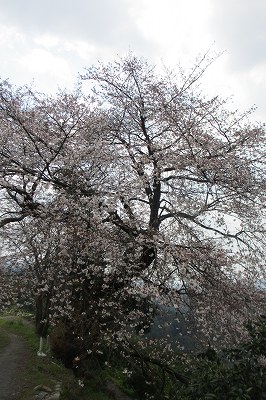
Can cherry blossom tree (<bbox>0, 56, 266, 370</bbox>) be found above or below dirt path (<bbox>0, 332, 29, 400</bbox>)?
above

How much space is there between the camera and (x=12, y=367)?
41.5 feet

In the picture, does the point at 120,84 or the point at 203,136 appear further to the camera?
the point at 120,84

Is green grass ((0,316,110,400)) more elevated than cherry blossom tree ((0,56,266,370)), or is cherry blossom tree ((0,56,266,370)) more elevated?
cherry blossom tree ((0,56,266,370))

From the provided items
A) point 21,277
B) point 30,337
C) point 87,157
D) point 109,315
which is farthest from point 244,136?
point 30,337

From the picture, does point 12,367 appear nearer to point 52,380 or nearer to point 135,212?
point 52,380

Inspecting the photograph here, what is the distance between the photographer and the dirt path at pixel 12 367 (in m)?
10.1

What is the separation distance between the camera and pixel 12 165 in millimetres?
8188

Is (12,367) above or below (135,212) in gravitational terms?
below

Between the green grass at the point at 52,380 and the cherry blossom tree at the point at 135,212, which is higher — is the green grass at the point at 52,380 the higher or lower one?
the lower one

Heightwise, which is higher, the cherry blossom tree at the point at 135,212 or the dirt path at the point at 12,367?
the cherry blossom tree at the point at 135,212

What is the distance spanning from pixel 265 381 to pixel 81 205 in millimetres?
4640

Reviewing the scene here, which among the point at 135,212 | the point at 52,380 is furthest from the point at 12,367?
the point at 135,212

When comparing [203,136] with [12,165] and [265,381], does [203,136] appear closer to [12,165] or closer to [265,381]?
[12,165]

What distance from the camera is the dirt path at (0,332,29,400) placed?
33.0 ft
